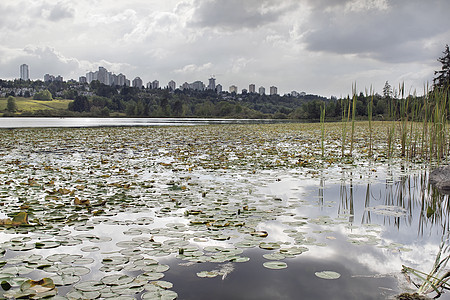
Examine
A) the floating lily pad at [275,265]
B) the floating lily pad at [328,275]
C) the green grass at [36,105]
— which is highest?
the green grass at [36,105]

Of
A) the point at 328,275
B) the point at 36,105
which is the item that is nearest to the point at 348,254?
the point at 328,275

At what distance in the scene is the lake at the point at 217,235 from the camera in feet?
9.03

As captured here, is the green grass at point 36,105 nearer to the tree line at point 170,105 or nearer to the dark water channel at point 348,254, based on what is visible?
the tree line at point 170,105

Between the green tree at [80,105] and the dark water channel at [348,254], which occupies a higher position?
the green tree at [80,105]

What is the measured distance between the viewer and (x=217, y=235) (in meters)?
3.95

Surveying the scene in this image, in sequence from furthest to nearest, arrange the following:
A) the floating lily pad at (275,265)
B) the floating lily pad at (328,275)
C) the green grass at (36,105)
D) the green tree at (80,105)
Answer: the green tree at (80,105) → the green grass at (36,105) → the floating lily pad at (275,265) → the floating lily pad at (328,275)

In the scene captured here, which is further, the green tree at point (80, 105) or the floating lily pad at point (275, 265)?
the green tree at point (80, 105)

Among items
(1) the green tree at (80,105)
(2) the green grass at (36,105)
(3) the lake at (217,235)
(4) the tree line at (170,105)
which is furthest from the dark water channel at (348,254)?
(1) the green tree at (80,105)

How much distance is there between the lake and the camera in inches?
108

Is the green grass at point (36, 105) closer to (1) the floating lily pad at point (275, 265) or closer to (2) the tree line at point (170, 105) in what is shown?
(2) the tree line at point (170, 105)

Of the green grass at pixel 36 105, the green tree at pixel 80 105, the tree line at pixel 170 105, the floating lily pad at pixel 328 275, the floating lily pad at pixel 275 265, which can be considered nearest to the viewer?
the floating lily pad at pixel 328 275

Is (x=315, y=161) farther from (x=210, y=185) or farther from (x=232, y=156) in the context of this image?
(x=210, y=185)

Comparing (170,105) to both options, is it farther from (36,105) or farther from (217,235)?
(217,235)

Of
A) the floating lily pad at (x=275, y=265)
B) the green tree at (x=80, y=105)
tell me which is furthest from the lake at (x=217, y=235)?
the green tree at (x=80, y=105)
